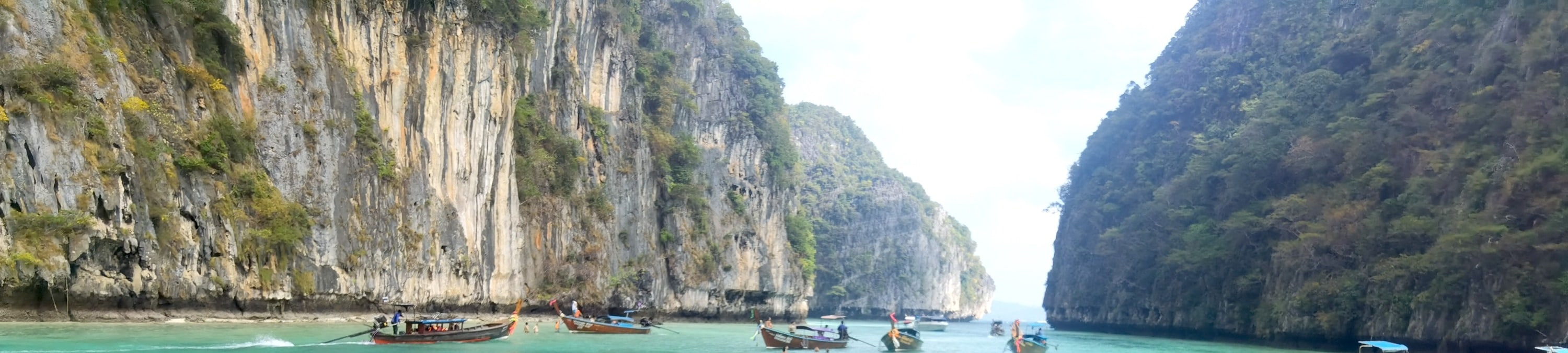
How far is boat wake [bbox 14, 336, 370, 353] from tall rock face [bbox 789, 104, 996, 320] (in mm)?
72243

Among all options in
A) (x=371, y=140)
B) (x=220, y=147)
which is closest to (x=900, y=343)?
(x=371, y=140)

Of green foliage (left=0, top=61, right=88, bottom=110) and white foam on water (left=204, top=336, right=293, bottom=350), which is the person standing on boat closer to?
white foam on water (left=204, top=336, right=293, bottom=350)

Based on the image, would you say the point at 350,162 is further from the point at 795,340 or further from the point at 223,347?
the point at 795,340

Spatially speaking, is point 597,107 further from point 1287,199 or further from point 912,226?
point 912,226

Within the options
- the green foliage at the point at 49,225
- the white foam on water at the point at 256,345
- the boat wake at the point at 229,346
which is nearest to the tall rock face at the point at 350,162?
the green foliage at the point at 49,225

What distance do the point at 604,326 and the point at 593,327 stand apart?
44 centimetres

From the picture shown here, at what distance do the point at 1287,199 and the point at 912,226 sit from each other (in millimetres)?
66060

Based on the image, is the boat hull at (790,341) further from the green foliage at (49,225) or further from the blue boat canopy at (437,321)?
the green foliage at (49,225)

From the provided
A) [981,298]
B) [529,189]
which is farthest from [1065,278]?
[981,298]

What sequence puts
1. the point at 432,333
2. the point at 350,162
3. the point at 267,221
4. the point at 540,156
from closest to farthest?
1. the point at 432,333
2. the point at 267,221
3. the point at 350,162
4. the point at 540,156

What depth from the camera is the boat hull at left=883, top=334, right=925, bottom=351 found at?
117 feet

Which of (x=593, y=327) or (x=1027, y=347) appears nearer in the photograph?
(x=1027, y=347)

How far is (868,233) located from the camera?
344 feet

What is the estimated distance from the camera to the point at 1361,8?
5400cm
